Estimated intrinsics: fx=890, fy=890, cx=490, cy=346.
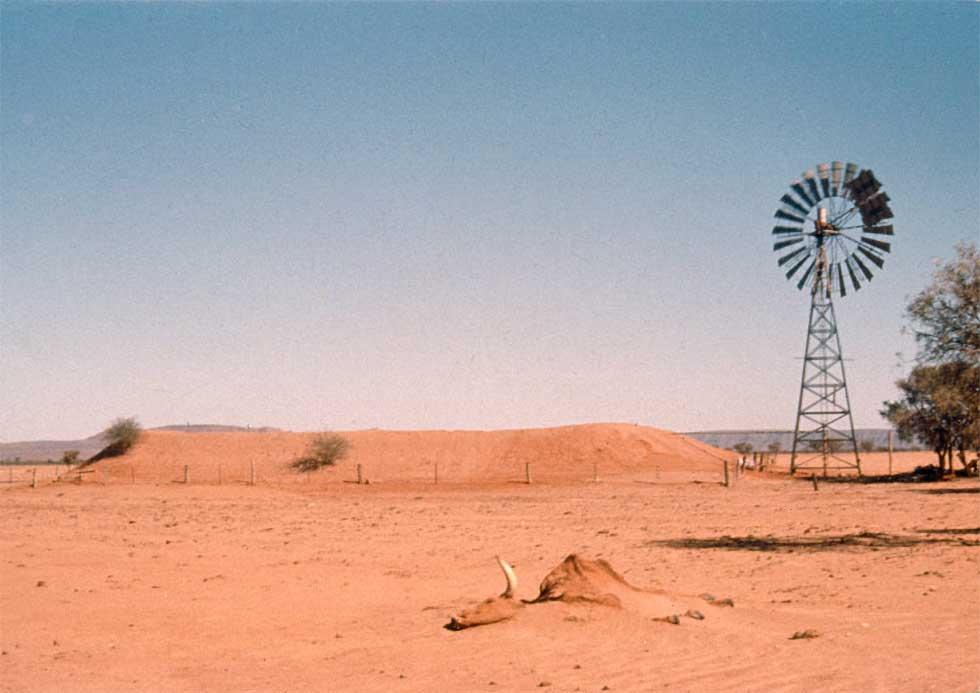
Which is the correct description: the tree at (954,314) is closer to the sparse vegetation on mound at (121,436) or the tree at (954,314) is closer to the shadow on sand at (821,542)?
the shadow on sand at (821,542)

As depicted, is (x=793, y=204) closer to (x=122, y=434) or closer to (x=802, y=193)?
(x=802, y=193)

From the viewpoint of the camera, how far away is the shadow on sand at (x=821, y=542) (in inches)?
819

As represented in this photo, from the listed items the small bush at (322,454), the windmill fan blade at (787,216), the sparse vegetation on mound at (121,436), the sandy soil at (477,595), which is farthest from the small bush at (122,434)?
the windmill fan blade at (787,216)

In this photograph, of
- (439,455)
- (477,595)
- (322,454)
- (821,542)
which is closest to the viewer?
(477,595)

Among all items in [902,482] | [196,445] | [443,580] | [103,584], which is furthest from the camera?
[196,445]

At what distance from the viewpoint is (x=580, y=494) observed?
4344 centimetres

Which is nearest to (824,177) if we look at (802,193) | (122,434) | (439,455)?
(802,193)

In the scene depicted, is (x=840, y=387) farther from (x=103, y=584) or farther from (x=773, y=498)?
(x=103, y=584)

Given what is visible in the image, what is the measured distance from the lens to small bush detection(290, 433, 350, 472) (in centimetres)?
6391

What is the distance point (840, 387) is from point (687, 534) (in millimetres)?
28255

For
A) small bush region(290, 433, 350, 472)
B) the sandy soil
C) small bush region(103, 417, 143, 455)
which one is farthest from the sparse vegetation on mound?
the sandy soil

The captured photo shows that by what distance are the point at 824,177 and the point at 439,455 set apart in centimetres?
3526

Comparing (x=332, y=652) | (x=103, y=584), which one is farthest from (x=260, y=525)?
(x=332, y=652)

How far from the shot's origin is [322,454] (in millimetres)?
64250
